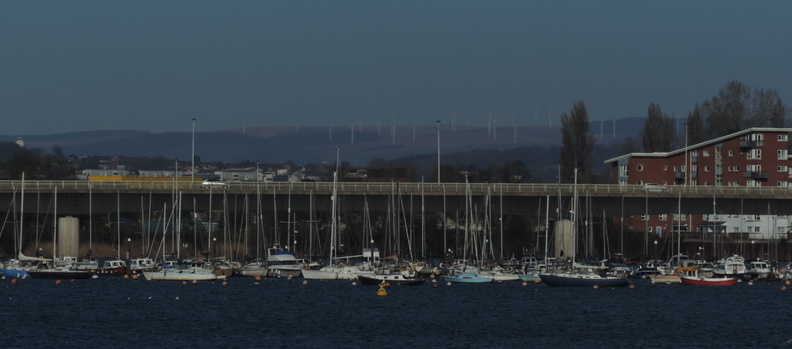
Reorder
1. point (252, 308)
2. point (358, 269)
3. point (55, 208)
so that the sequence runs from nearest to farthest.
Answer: point (252, 308)
point (358, 269)
point (55, 208)

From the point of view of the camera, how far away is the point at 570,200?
150m

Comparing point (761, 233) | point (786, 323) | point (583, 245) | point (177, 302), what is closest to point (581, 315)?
point (786, 323)

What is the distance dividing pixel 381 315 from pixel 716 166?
357 ft

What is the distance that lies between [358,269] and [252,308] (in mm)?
26738

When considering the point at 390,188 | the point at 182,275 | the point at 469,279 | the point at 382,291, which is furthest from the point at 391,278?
the point at 390,188

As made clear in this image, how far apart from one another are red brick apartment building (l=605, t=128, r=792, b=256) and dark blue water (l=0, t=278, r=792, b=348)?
63.9 metres

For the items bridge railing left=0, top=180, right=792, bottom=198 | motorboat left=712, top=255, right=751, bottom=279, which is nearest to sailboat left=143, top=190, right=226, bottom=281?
bridge railing left=0, top=180, right=792, bottom=198

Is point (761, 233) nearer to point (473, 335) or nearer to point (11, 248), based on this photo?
point (11, 248)

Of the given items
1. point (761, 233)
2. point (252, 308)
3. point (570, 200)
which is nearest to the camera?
point (252, 308)

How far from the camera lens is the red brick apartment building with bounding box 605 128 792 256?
18636cm

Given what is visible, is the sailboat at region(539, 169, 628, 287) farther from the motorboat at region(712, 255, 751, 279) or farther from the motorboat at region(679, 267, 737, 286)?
the motorboat at region(712, 255, 751, 279)

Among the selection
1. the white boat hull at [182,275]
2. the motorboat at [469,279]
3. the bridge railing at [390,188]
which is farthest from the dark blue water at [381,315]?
the bridge railing at [390,188]

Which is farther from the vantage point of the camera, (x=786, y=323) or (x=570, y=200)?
(x=570, y=200)

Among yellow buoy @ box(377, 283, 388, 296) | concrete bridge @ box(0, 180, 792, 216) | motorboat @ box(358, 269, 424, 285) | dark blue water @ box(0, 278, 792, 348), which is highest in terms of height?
concrete bridge @ box(0, 180, 792, 216)
